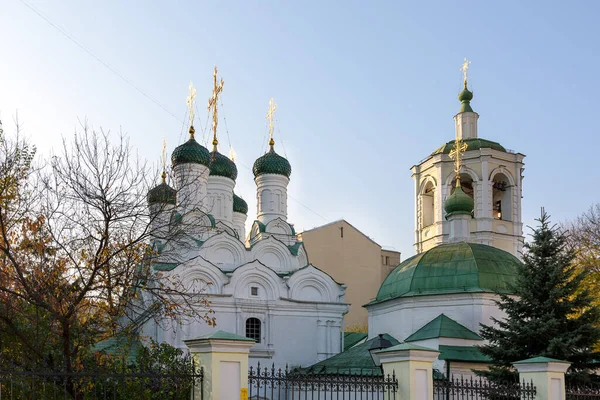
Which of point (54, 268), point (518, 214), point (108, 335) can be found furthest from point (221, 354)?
point (518, 214)

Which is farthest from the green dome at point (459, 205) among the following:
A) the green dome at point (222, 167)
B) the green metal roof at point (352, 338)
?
the green dome at point (222, 167)

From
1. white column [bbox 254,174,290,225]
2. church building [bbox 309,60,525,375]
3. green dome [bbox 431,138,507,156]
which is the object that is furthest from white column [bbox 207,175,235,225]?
green dome [bbox 431,138,507,156]

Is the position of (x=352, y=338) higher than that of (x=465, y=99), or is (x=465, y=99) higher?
(x=465, y=99)

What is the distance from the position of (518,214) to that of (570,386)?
931 inches

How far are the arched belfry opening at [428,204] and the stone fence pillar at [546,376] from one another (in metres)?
28.2

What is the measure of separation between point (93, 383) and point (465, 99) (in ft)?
112

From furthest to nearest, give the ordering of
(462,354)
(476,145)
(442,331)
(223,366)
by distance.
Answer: (476,145) < (442,331) < (462,354) < (223,366)

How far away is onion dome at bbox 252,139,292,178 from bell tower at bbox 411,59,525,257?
9175mm

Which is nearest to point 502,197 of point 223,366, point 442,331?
point 442,331

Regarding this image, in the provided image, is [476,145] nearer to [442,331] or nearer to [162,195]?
[442,331]

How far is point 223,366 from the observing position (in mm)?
9672

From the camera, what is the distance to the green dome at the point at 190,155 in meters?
28.2

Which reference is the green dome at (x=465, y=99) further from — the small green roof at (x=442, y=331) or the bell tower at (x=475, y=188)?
the small green roof at (x=442, y=331)

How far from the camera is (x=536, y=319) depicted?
16.7 metres
